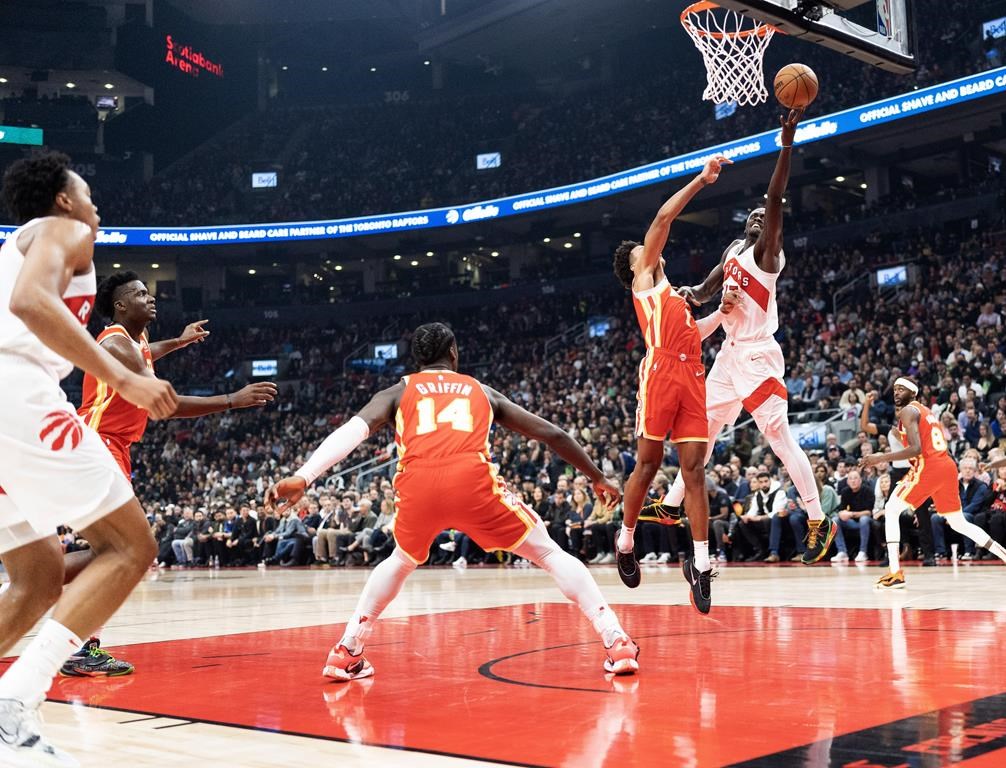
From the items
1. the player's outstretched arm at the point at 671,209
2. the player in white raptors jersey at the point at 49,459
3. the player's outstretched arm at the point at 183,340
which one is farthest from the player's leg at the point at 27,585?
the player's outstretched arm at the point at 671,209

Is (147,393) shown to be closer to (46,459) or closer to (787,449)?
(46,459)

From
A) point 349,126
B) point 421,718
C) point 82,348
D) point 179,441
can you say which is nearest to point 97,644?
point 421,718

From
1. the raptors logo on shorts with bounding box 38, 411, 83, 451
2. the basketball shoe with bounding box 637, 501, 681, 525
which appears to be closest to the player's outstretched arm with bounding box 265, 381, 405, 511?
Answer: the raptors logo on shorts with bounding box 38, 411, 83, 451

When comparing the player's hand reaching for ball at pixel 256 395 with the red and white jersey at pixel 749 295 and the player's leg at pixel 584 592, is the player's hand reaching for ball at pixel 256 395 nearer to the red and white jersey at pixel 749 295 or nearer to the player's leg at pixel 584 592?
the player's leg at pixel 584 592

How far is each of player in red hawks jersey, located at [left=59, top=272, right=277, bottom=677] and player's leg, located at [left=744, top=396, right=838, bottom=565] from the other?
3268mm

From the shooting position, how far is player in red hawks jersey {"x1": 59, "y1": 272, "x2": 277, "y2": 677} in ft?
15.0

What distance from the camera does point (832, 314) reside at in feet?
71.1

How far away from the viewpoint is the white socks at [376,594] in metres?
4.20

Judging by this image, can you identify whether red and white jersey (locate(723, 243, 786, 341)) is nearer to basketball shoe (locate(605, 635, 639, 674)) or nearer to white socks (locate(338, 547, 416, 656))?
basketball shoe (locate(605, 635, 639, 674))

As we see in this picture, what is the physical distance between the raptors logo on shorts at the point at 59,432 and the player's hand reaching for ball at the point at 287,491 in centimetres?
97

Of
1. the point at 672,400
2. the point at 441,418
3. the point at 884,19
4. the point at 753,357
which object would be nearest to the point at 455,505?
the point at 441,418

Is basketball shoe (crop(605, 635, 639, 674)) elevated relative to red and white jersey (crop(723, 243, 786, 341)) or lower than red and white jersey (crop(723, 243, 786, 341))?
lower

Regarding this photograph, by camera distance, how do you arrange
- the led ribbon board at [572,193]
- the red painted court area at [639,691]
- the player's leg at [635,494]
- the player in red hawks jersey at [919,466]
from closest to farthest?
the red painted court area at [639,691]
the player's leg at [635,494]
the player in red hawks jersey at [919,466]
the led ribbon board at [572,193]

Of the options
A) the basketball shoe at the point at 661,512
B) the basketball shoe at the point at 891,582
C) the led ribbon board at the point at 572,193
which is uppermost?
the led ribbon board at the point at 572,193
